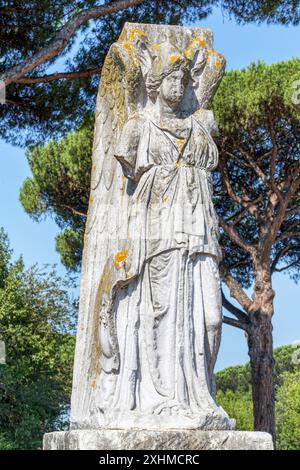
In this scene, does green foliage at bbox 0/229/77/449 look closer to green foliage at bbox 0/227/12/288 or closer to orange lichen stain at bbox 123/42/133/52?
green foliage at bbox 0/227/12/288

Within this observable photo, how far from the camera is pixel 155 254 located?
→ 207 inches

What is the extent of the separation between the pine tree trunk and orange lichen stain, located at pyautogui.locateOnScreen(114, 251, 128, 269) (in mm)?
11725

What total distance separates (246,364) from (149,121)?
1468 inches

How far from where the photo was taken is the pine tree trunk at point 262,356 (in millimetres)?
16625

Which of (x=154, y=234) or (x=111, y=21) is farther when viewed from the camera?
(x=111, y=21)

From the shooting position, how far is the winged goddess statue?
5.08 m

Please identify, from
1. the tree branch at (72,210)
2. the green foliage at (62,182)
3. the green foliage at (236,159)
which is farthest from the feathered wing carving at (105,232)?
the tree branch at (72,210)

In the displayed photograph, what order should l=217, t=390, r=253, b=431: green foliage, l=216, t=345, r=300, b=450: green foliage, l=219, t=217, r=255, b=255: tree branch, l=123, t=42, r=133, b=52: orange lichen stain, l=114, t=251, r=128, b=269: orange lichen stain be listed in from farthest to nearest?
1. l=217, t=390, r=253, b=431: green foliage
2. l=216, t=345, r=300, b=450: green foliage
3. l=219, t=217, r=255, b=255: tree branch
4. l=123, t=42, r=133, b=52: orange lichen stain
5. l=114, t=251, r=128, b=269: orange lichen stain

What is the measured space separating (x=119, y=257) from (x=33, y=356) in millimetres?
12897

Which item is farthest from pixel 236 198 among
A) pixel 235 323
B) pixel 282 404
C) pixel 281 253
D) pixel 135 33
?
pixel 282 404

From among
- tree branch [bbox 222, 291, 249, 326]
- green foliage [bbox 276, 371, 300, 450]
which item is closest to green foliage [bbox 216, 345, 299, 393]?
green foliage [bbox 276, 371, 300, 450]

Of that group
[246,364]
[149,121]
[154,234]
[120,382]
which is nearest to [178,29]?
[149,121]

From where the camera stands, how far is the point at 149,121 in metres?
5.52
